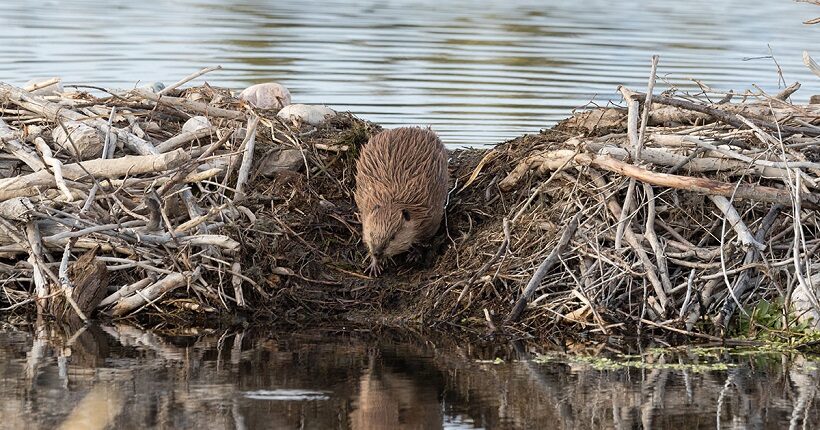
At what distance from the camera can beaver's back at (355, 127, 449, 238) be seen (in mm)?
8086

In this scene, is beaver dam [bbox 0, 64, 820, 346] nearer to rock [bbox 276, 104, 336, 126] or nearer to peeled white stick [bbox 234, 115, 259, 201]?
peeled white stick [bbox 234, 115, 259, 201]

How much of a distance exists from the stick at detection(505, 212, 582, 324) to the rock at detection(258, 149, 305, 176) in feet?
6.09

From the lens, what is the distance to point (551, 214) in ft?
26.4

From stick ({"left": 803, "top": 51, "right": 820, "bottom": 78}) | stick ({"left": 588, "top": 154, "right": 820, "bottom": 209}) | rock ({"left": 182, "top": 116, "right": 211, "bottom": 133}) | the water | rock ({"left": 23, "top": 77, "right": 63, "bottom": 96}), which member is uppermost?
rock ({"left": 23, "top": 77, "right": 63, "bottom": 96})

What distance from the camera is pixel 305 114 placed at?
30.7ft

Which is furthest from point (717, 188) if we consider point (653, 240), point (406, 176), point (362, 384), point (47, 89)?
point (47, 89)

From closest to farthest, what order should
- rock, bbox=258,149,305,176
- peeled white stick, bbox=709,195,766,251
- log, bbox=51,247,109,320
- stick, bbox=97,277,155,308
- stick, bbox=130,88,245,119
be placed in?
1. peeled white stick, bbox=709,195,766,251
2. log, bbox=51,247,109,320
3. stick, bbox=97,277,155,308
4. rock, bbox=258,149,305,176
5. stick, bbox=130,88,245,119

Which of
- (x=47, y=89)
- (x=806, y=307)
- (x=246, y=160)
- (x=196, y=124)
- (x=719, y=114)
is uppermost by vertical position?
(x=47, y=89)

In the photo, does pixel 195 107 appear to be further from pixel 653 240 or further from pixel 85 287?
pixel 653 240

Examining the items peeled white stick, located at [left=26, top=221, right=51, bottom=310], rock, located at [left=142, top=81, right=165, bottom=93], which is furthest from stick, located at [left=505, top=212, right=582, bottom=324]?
rock, located at [left=142, top=81, right=165, bottom=93]

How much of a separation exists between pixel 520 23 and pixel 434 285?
13.3 m

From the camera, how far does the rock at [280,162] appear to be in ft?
28.3

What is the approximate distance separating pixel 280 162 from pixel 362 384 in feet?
8.18

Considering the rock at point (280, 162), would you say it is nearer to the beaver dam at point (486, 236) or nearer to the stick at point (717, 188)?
the beaver dam at point (486, 236)
